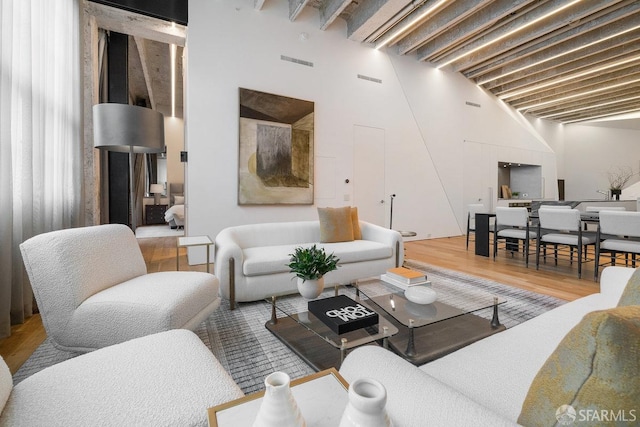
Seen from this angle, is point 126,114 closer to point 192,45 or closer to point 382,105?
point 192,45

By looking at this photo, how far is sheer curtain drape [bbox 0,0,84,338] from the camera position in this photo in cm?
197

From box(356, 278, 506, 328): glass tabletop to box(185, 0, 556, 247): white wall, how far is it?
2.85 meters

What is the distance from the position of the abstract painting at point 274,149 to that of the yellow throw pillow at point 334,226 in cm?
140

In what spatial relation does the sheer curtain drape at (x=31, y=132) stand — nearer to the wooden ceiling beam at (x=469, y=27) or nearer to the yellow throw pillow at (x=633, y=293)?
the yellow throw pillow at (x=633, y=293)

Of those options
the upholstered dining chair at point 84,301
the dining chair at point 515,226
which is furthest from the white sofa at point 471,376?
the dining chair at point 515,226

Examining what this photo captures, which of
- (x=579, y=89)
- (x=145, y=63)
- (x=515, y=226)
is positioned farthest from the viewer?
(x=579, y=89)

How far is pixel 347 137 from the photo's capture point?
539cm

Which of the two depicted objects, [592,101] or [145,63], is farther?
[592,101]

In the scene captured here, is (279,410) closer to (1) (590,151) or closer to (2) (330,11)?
(2) (330,11)

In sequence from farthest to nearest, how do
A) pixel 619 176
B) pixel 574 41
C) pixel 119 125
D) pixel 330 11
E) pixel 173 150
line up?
→ pixel 173 150, pixel 619 176, pixel 574 41, pixel 330 11, pixel 119 125

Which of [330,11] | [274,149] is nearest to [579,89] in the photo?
[330,11]

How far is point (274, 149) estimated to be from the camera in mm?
4633

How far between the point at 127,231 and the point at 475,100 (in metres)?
7.72

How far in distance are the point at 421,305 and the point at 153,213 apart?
9.13 m
